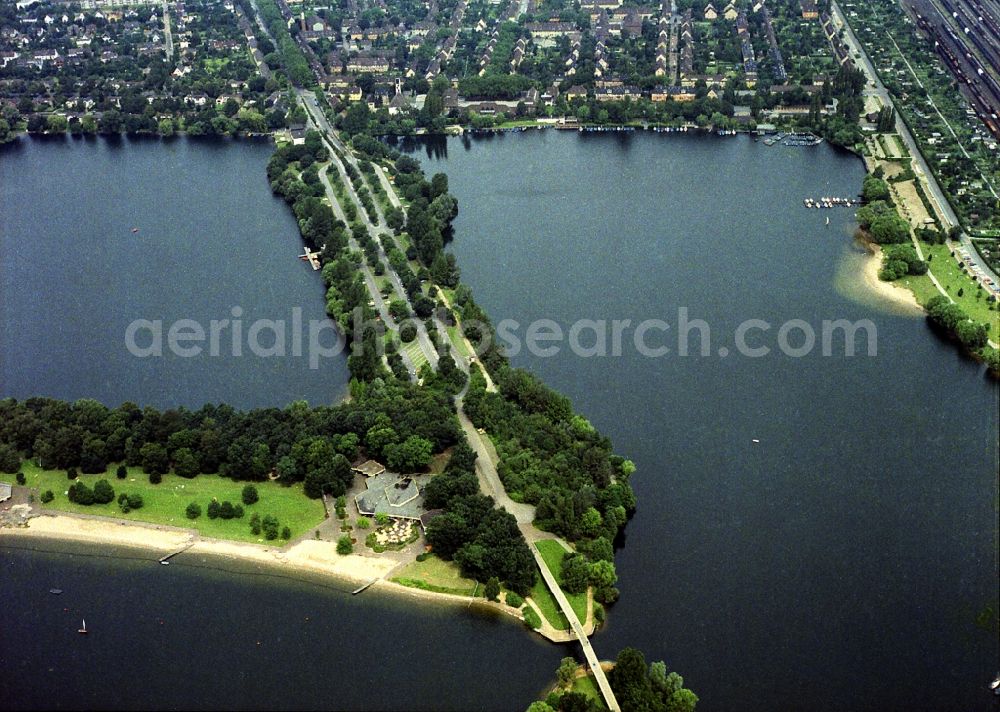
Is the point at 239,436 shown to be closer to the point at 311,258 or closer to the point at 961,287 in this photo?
the point at 311,258

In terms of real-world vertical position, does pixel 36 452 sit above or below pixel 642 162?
below

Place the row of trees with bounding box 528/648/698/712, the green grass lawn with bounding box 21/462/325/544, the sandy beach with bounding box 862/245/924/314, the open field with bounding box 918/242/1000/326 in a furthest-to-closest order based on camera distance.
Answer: the sandy beach with bounding box 862/245/924/314 → the open field with bounding box 918/242/1000/326 → the green grass lawn with bounding box 21/462/325/544 → the row of trees with bounding box 528/648/698/712

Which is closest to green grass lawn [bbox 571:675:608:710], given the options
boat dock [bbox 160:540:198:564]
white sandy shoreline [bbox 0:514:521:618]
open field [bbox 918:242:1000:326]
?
white sandy shoreline [bbox 0:514:521:618]

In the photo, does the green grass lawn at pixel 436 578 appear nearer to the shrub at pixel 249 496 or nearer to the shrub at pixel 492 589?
the shrub at pixel 492 589

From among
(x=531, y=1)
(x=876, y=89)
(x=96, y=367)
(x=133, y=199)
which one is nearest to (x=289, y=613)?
(x=96, y=367)

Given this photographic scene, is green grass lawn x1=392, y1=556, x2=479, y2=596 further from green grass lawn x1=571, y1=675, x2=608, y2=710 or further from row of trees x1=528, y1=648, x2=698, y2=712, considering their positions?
green grass lawn x1=571, y1=675, x2=608, y2=710

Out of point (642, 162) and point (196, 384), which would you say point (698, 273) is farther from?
point (196, 384)
